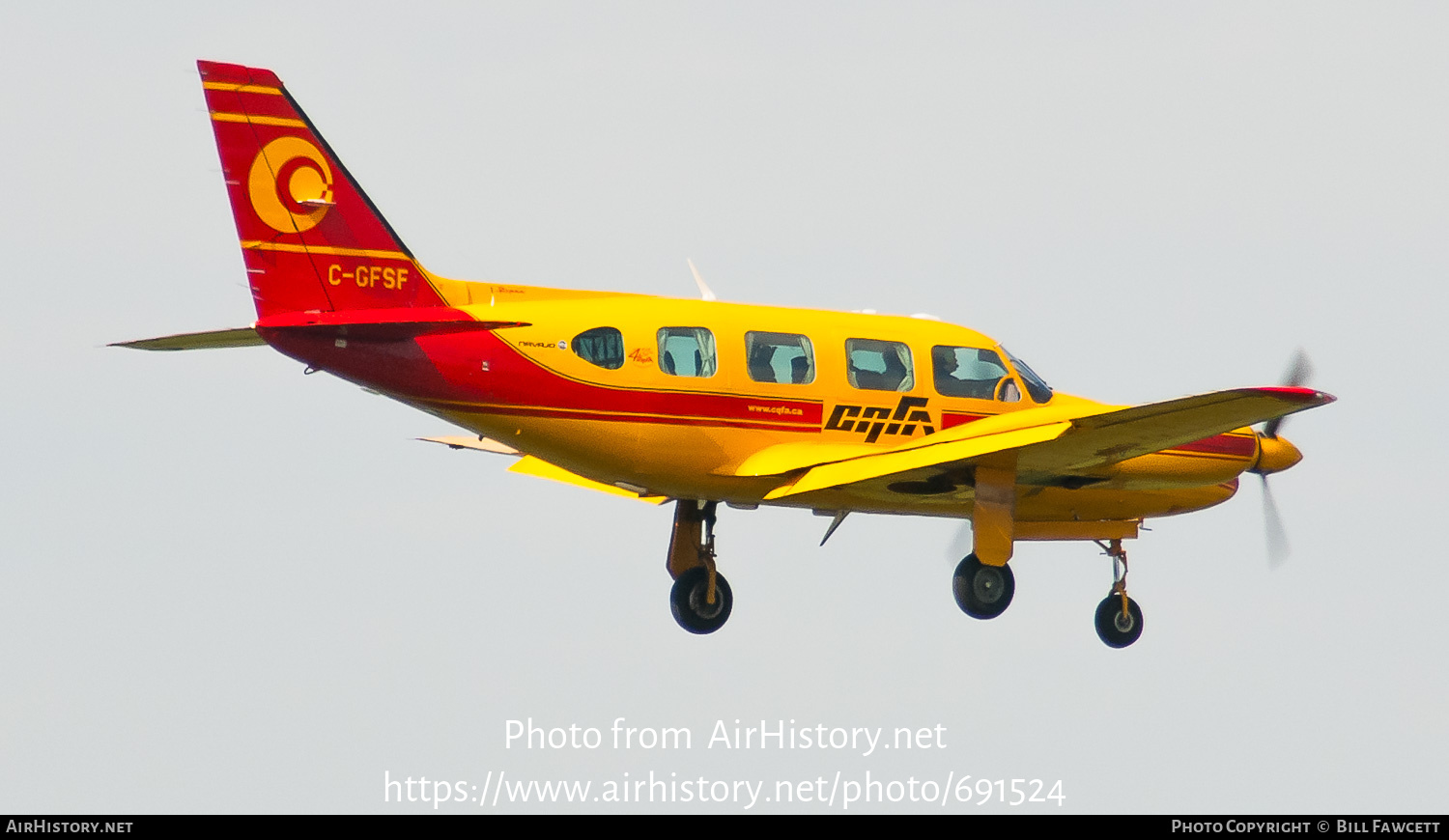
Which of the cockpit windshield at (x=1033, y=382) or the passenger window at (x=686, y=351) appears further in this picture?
the cockpit windshield at (x=1033, y=382)

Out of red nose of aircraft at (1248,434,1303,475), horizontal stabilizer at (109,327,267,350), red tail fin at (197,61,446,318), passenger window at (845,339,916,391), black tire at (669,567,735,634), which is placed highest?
red tail fin at (197,61,446,318)

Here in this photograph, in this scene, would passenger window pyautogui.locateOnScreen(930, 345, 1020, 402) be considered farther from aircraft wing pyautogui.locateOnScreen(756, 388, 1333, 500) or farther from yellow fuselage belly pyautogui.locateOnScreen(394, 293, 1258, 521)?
aircraft wing pyautogui.locateOnScreen(756, 388, 1333, 500)

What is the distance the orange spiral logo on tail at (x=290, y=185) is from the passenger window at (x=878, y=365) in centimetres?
799

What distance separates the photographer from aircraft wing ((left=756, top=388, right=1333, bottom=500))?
25.5 metres

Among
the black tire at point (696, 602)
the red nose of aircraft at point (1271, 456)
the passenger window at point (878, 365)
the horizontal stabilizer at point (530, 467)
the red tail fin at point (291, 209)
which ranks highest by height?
the red tail fin at point (291, 209)

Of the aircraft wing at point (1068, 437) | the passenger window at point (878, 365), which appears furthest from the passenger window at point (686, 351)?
the passenger window at point (878, 365)

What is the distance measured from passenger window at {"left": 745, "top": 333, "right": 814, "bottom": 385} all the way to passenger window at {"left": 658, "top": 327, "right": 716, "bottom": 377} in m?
Answer: 0.63

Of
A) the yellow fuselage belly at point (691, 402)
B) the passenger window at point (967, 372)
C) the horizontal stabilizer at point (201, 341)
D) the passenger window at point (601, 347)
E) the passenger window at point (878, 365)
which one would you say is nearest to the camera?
the horizontal stabilizer at point (201, 341)

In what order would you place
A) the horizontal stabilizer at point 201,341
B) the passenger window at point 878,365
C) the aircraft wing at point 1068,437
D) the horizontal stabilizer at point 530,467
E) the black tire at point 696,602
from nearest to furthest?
the aircraft wing at point 1068,437 → the horizontal stabilizer at point 201,341 → the passenger window at point 878,365 → the black tire at point 696,602 → the horizontal stabilizer at point 530,467

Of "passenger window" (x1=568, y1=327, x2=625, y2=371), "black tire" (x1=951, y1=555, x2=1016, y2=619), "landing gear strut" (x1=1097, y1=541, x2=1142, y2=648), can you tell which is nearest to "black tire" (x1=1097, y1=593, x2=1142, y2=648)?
"landing gear strut" (x1=1097, y1=541, x2=1142, y2=648)

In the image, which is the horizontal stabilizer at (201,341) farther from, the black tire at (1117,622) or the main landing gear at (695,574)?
the black tire at (1117,622)

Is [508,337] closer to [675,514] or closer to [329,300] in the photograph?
[329,300]

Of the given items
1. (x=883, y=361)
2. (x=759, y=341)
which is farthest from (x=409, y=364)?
(x=883, y=361)

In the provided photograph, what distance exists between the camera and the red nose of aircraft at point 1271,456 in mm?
32469
